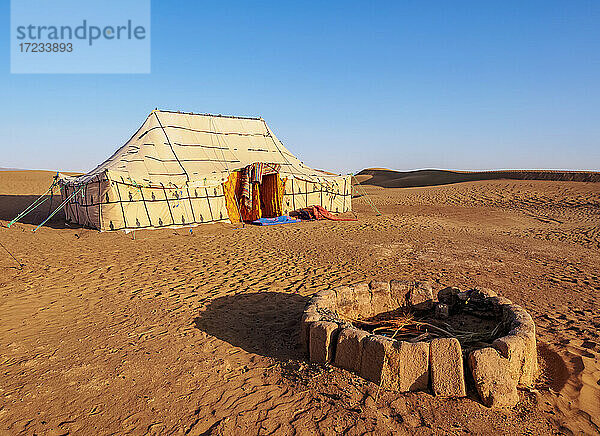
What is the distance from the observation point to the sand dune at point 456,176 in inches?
988

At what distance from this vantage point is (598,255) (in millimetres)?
8680

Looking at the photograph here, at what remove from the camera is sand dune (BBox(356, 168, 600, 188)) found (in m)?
25.1

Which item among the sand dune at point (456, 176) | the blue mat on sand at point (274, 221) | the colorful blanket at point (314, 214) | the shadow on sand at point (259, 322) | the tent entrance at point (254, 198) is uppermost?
the sand dune at point (456, 176)

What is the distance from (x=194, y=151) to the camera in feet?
45.3

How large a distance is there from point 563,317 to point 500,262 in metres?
3.19

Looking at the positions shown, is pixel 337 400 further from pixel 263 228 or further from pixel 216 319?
pixel 263 228

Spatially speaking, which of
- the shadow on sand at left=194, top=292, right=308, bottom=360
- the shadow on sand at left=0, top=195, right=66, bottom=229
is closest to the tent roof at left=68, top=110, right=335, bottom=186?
the shadow on sand at left=0, top=195, right=66, bottom=229

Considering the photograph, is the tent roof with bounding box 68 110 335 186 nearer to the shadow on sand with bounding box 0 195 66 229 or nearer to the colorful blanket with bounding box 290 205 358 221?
the colorful blanket with bounding box 290 205 358 221

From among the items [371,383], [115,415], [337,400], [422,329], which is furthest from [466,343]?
[115,415]

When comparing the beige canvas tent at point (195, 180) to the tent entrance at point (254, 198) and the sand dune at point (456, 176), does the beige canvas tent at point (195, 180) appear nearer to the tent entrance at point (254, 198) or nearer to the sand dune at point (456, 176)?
the tent entrance at point (254, 198)

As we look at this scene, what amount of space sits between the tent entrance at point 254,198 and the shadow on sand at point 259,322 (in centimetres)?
768

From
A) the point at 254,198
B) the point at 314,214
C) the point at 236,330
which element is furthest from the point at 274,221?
the point at 236,330

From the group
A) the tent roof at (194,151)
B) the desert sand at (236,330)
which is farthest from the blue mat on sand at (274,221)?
the desert sand at (236,330)

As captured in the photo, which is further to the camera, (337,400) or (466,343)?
(466,343)
